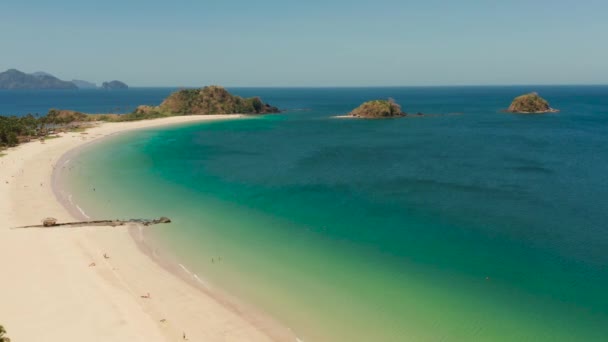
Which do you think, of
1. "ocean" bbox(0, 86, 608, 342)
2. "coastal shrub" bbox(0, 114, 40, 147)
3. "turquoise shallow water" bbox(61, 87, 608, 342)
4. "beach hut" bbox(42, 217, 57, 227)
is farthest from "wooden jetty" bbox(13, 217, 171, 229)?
"coastal shrub" bbox(0, 114, 40, 147)

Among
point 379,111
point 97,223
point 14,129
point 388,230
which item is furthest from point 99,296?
point 379,111

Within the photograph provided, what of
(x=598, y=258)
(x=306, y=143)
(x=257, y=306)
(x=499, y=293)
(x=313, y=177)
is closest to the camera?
(x=257, y=306)

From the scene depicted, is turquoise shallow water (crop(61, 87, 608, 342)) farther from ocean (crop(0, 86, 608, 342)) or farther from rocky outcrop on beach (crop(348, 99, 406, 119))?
rocky outcrop on beach (crop(348, 99, 406, 119))

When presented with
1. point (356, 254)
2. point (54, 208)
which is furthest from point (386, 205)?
point (54, 208)

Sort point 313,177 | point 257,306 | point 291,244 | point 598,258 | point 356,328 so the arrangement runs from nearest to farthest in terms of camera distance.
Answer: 1. point 356,328
2. point 257,306
3. point 598,258
4. point 291,244
5. point 313,177

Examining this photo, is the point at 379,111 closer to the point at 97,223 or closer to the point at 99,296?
the point at 97,223

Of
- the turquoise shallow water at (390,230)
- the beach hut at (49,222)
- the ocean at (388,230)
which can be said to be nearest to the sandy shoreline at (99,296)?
the beach hut at (49,222)

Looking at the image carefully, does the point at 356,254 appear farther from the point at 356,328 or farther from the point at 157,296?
the point at 157,296

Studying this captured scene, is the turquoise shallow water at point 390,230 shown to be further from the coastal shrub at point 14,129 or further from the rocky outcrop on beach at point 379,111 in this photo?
the rocky outcrop on beach at point 379,111
